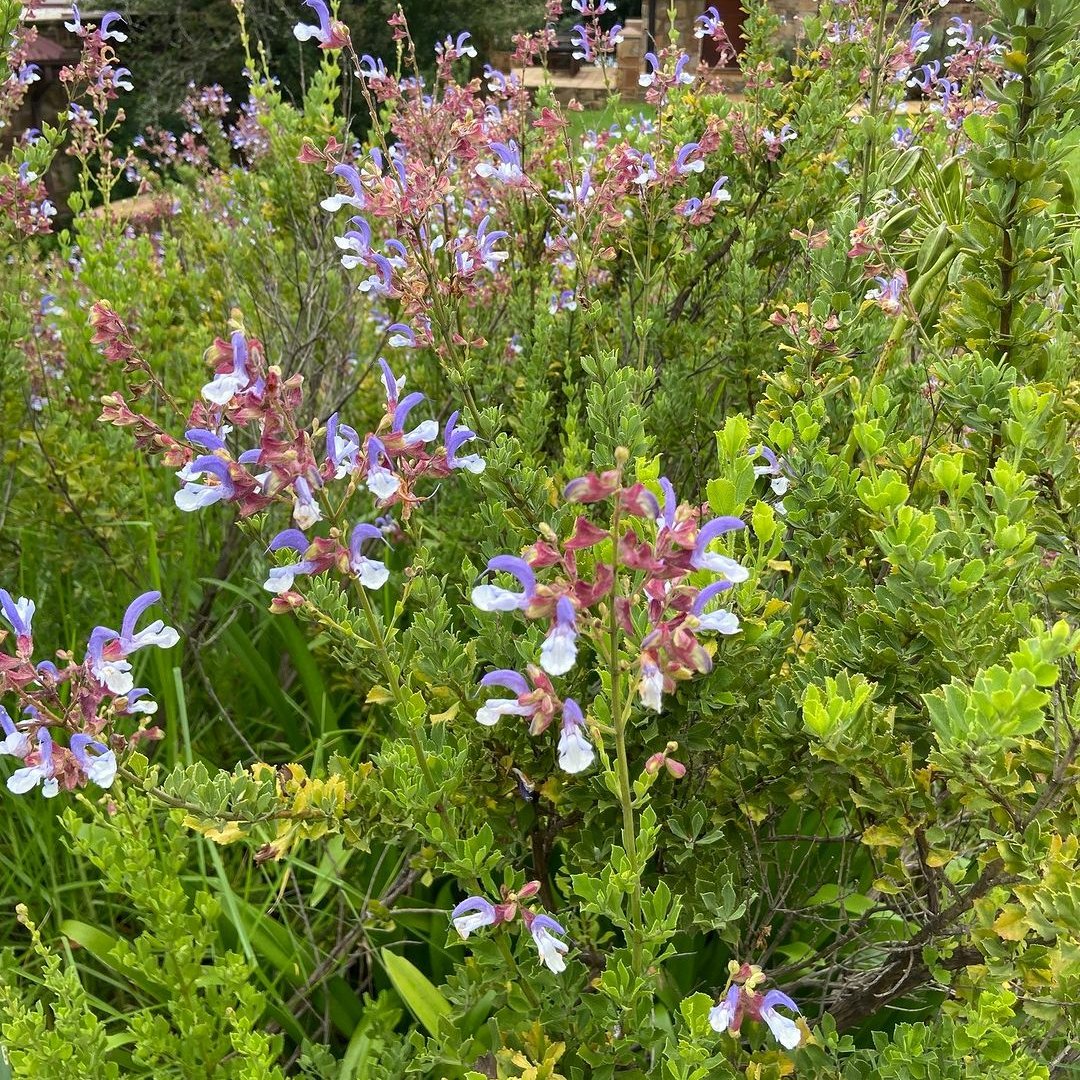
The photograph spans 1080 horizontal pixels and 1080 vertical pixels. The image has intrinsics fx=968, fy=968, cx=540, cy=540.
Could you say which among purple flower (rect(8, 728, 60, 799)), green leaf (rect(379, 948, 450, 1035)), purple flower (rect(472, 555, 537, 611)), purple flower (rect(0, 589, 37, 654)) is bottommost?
green leaf (rect(379, 948, 450, 1035))

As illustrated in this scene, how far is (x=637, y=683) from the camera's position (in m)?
1.07

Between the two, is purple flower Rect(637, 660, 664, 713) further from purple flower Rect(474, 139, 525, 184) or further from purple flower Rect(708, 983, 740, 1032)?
purple flower Rect(474, 139, 525, 184)

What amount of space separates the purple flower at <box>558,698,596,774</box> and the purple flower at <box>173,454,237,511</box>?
1.69 feet

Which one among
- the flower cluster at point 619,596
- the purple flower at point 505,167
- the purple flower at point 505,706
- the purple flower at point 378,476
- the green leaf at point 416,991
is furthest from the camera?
the purple flower at point 505,167

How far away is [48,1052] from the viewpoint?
1.39 m

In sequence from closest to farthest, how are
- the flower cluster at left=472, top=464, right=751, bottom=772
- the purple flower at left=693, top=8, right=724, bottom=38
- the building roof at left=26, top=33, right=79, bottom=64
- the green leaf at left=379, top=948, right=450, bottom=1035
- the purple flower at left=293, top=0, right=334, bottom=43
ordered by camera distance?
the flower cluster at left=472, top=464, right=751, bottom=772, the green leaf at left=379, top=948, right=450, bottom=1035, the purple flower at left=293, top=0, right=334, bottom=43, the purple flower at left=693, top=8, right=724, bottom=38, the building roof at left=26, top=33, right=79, bottom=64

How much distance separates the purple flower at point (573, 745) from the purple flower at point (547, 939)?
29cm

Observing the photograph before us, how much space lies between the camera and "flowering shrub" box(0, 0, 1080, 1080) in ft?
3.85

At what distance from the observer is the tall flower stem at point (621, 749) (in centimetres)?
96

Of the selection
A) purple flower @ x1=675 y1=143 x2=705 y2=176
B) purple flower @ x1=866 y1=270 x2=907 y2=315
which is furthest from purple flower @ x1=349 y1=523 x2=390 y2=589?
purple flower @ x1=675 y1=143 x2=705 y2=176

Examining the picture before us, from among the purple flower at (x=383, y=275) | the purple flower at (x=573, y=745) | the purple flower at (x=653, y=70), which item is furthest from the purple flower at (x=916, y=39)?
→ the purple flower at (x=573, y=745)

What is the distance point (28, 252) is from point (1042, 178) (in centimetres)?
346

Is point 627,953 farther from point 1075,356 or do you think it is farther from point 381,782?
point 1075,356

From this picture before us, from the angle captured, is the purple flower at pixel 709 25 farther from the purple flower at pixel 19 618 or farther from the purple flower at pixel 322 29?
the purple flower at pixel 19 618
